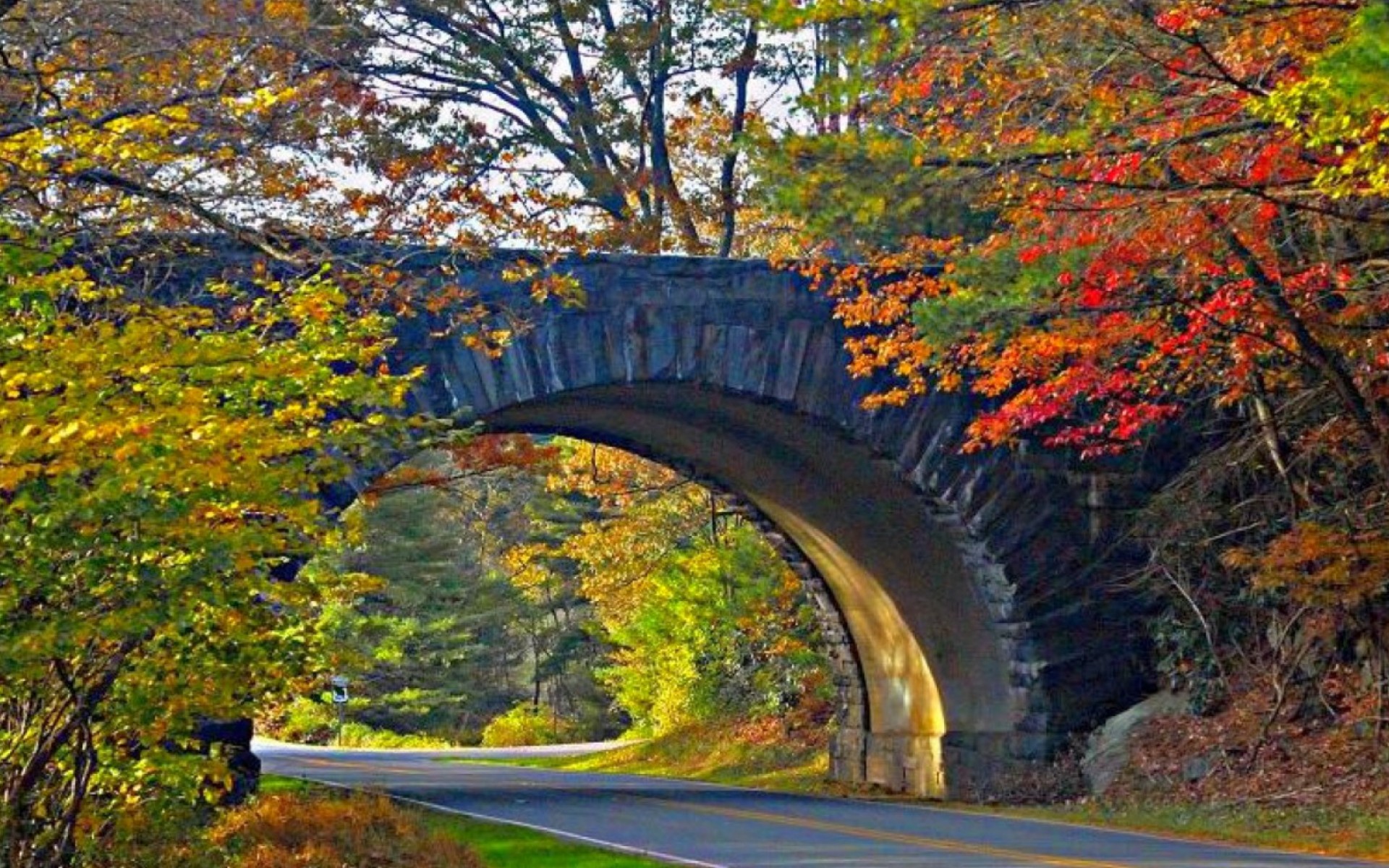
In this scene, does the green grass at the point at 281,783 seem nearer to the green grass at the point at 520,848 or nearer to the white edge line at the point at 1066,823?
the green grass at the point at 520,848

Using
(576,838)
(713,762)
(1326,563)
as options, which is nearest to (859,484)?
(1326,563)

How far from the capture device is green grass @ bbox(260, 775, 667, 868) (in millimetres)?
14047

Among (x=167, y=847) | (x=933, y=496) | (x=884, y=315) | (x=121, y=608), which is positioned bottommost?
(x=167, y=847)

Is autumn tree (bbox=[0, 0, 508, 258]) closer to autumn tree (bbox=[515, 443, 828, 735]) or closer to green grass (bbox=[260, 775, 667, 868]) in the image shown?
green grass (bbox=[260, 775, 667, 868])

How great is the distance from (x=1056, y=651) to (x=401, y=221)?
27.5 feet

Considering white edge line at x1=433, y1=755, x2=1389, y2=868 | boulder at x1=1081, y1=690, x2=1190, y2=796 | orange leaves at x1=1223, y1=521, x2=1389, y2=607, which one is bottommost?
white edge line at x1=433, y1=755, x2=1389, y2=868

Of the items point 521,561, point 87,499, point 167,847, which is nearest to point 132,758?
point 167,847

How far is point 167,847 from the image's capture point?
11.1m

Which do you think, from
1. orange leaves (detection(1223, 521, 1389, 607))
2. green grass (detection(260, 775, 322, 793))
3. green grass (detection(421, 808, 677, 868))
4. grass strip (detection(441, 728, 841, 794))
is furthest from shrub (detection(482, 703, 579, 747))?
orange leaves (detection(1223, 521, 1389, 607))

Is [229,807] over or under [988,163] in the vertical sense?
under

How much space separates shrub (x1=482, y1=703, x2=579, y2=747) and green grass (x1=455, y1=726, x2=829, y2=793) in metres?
15.0

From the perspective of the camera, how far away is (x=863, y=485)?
22656 mm

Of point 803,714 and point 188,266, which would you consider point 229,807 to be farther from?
point 803,714

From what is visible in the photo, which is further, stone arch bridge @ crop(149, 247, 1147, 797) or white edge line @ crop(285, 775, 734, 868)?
stone arch bridge @ crop(149, 247, 1147, 797)
